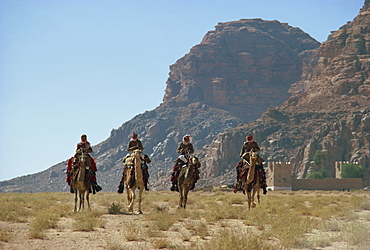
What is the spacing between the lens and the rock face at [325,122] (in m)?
128

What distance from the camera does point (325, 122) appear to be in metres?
144

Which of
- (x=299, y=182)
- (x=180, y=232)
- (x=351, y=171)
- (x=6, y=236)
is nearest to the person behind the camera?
(x=6, y=236)

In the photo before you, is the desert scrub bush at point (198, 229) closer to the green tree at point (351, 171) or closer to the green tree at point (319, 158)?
the green tree at point (351, 171)

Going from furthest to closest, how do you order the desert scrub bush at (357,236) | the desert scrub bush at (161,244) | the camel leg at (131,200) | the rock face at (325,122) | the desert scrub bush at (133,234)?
the rock face at (325,122) → the camel leg at (131,200) → the desert scrub bush at (133,234) → the desert scrub bush at (357,236) → the desert scrub bush at (161,244)

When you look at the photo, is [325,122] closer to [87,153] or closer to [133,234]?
[87,153]

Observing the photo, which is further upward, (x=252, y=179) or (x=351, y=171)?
(x=351, y=171)

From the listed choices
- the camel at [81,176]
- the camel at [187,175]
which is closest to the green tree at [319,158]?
the camel at [187,175]

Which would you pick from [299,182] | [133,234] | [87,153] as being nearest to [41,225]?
[133,234]

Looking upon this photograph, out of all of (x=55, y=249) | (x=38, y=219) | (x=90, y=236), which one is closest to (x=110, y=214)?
(x=38, y=219)

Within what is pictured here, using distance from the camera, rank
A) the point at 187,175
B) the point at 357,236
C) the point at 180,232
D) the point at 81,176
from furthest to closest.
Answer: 1. the point at 187,175
2. the point at 81,176
3. the point at 180,232
4. the point at 357,236

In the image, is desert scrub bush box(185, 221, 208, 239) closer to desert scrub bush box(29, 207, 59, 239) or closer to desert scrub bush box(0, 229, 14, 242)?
desert scrub bush box(29, 207, 59, 239)

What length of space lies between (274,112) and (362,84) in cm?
2607

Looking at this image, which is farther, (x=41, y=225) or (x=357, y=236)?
(x=41, y=225)

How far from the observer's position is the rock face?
128250 mm
